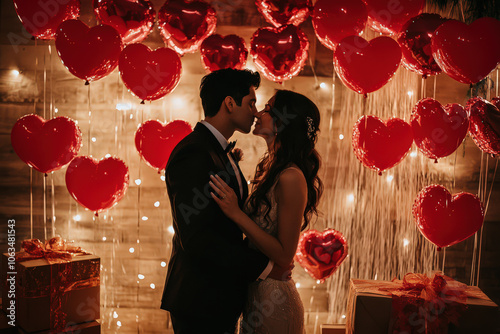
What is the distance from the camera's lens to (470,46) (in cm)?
223

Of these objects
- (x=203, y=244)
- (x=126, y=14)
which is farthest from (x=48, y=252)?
(x=126, y=14)

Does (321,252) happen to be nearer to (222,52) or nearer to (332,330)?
(332,330)

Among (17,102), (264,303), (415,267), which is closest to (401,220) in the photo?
(415,267)

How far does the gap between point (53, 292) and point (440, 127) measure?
7.29 ft

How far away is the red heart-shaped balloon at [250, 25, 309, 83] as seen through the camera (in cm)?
240

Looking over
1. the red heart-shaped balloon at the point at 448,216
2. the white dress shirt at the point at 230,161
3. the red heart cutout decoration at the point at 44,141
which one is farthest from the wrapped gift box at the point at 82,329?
the red heart-shaped balloon at the point at 448,216

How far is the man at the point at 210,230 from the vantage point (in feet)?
5.41

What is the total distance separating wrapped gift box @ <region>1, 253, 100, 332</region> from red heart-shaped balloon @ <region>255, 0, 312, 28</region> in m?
1.67

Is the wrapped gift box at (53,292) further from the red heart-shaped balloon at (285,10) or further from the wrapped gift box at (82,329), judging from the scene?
the red heart-shaped balloon at (285,10)

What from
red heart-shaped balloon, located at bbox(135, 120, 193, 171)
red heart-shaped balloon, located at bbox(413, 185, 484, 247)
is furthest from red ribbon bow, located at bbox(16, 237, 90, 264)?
red heart-shaped balloon, located at bbox(413, 185, 484, 247)

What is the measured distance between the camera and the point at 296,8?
8.13ft

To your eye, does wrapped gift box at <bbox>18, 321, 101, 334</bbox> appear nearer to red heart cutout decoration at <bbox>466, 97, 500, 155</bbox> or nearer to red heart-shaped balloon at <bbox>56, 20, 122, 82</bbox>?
red heart-shaped balloon at <bbox>56, 20, 122, 82</bbox>

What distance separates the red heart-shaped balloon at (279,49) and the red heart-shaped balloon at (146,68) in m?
0.46

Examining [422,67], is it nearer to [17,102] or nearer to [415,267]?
[415,267]
